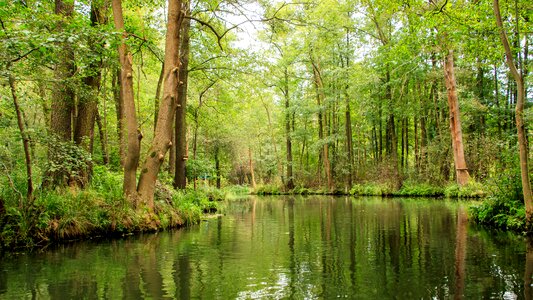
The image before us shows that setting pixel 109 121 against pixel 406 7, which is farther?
pixel 109 121

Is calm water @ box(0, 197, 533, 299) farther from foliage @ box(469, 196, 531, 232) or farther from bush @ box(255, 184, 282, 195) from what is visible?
bush @ box(255, 184, 282, 195)

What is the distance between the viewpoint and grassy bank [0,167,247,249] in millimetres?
7480

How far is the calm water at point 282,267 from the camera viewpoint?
15.1 feet

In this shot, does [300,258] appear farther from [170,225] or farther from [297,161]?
[297,161]

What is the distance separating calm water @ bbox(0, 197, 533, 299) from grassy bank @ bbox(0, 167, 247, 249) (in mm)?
533

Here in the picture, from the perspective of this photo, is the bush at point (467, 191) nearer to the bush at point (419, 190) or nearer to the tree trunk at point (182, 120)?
the bush at point (419, 190)

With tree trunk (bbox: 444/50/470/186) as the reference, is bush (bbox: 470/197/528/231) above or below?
below

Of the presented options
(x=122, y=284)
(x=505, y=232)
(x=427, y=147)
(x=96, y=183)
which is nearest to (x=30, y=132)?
(x=96, y=183)

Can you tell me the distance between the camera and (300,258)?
258 inches

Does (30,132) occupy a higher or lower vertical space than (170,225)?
higher

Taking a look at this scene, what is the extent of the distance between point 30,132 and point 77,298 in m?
4.55

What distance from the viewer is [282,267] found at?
5910 millimetres

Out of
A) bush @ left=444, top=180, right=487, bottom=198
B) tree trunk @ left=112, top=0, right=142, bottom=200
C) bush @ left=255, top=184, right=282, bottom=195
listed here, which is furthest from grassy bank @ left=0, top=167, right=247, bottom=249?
bush @ left=255, top=184, right=282, bottom=195

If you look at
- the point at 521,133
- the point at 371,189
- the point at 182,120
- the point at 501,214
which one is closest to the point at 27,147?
the point at 182,120
